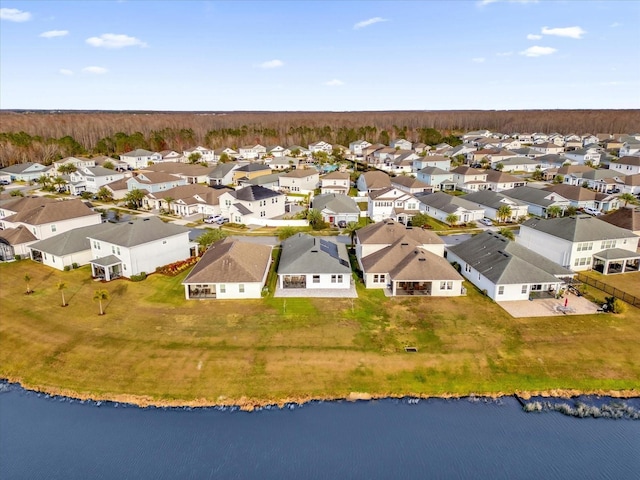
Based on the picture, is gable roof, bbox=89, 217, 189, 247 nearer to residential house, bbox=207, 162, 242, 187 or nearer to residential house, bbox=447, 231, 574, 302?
residential house, bbox=447, 231, 574, 302

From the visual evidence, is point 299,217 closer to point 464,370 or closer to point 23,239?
point 23,239

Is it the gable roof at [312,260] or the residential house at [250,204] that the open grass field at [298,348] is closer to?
the gable roof at [312,260]

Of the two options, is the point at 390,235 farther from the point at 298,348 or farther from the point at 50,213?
the point at 50,213

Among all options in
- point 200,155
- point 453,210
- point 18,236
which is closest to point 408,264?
point 453,210

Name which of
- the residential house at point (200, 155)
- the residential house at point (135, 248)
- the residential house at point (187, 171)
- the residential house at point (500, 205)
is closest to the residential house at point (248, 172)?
the residential house at point (187, 171)

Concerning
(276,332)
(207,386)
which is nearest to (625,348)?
(276,332)

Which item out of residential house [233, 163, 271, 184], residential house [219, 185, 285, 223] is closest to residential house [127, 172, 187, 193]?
residential house [233, 163, 271, 184]
